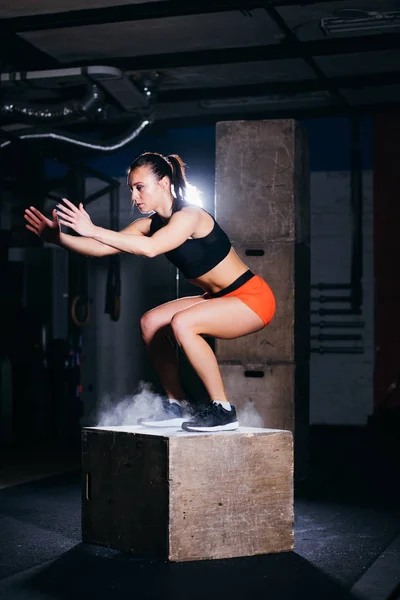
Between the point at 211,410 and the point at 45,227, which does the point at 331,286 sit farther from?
the point at 45,227

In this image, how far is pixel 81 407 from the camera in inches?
355

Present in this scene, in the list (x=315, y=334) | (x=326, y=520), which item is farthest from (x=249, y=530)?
(x=315, y=334)

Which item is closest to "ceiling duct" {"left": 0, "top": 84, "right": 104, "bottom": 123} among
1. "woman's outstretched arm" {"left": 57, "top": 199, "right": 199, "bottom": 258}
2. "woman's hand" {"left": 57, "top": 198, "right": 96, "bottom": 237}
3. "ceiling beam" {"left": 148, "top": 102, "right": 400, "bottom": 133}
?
"ceiling beam" {"left": 148, "top": 102, "right": 400, "bottom": 133}

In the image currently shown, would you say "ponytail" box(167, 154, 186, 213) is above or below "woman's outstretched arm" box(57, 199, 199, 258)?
above

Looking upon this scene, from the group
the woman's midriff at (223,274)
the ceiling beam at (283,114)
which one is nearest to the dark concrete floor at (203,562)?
the woman's midriff at (223,274)

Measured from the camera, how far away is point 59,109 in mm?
7930

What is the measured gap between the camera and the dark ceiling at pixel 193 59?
682cm

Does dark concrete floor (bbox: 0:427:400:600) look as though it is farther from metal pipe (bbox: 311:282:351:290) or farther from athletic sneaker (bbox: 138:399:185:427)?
metal pipe (bbox: 311:282:351:290)

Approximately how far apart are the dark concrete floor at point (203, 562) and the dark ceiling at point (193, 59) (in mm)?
3647

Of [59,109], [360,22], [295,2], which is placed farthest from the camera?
[59,109]

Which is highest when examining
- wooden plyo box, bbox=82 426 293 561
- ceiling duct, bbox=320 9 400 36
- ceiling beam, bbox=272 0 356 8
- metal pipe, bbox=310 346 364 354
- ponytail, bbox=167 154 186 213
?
ceiling duct, bbox=320 9 400 36

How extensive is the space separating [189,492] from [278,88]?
616 cm

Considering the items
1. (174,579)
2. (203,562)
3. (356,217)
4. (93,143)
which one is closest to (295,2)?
(93,143)

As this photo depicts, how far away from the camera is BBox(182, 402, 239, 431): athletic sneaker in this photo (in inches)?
145
